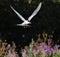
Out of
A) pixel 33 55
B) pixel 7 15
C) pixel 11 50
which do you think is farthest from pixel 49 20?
pixel 33 55

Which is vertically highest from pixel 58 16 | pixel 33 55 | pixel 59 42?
pixel 58 16

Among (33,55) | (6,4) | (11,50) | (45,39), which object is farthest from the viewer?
(6,4)

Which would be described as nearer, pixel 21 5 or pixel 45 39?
pixel 45 39

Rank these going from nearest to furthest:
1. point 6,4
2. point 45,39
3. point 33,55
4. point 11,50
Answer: point 33,55, point 11,50, point 45,39, point 6,4

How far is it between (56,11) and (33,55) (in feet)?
19.5

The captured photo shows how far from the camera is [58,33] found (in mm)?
15172

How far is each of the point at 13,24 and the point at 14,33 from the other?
1.03 ft

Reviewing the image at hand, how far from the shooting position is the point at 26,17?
48.9ft

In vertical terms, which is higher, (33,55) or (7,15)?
(7,15)

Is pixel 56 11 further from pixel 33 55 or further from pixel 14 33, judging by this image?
pixel 33 55

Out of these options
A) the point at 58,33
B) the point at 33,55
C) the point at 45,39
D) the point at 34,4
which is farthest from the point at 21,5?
the point at 33,55

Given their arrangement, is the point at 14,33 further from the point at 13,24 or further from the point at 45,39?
the point at 45,39

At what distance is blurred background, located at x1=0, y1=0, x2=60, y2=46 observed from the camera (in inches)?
573

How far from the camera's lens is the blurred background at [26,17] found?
1455cm
